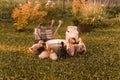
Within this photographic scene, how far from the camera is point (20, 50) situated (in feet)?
28.2

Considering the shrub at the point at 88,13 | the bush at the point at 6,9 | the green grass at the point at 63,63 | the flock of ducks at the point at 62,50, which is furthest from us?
the bush at the point at 6,9

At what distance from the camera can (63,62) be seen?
754 cm

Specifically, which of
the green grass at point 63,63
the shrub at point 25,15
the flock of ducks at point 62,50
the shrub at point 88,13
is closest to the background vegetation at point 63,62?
the green grass at point 63,63

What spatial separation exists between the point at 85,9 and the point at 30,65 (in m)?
5.05

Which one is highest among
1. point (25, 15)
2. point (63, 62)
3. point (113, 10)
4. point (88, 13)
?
point (25, 15)

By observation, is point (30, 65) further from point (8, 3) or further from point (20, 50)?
point (8, 3)

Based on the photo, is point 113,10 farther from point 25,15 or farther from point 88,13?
point 25,15

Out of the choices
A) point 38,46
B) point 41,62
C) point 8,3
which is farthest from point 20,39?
point 8,3

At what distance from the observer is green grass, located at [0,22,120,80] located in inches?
264

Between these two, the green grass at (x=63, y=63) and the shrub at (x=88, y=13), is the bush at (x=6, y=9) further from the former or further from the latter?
the green grass at (x=63, y=63)

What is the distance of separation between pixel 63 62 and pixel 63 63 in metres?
0.07

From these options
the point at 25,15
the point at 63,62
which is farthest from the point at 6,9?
the point at 63,62

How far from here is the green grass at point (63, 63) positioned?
22.0ft

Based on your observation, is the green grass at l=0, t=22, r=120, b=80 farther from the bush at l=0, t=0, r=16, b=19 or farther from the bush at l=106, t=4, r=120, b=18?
the bush at l=106, t=4, r=120, b=18
